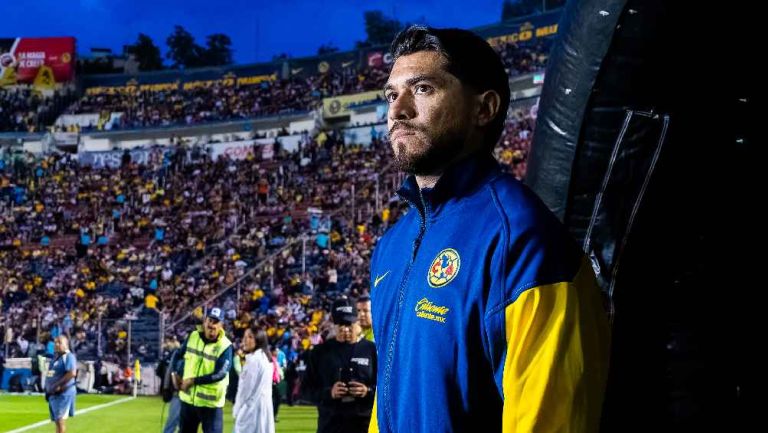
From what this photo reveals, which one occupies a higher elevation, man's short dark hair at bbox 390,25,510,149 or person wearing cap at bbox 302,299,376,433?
man's short dark hair at bbox 390,25,510,149

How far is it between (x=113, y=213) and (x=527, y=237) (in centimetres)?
4042

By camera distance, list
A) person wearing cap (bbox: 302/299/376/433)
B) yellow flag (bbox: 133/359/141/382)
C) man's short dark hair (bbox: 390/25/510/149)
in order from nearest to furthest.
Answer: man's short dark hair (bbox: 390/25/510/149)
person wearing cap (bbox: 302/299/376/433)
yellow flag (bbox: 133/359/141/382)

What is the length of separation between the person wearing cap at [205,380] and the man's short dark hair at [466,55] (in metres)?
7.44

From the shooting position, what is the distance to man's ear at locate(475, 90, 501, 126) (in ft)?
6.38

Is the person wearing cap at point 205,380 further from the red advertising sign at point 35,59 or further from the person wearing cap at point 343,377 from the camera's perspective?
the red advertising sign at point 35,59

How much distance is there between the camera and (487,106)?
1957 millimetres

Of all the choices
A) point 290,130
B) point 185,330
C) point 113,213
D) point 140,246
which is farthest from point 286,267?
point 290,130

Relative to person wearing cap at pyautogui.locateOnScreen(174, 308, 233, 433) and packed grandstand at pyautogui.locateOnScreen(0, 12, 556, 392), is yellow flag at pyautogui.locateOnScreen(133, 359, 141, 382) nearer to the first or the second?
packed grandstand at pyautogui.locateOnScreen(0, 12, 556, 392)

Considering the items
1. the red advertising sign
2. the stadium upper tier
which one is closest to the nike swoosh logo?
the stadium upper tier

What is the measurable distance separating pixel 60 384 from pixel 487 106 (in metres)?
12.0

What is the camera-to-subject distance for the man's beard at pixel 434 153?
192cm

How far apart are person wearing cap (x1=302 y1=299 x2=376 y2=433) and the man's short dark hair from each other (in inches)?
A: 172

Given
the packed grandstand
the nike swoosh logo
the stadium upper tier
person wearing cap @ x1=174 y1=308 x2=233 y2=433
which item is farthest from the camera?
the stadium upper tier

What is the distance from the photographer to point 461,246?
69.4 inches
